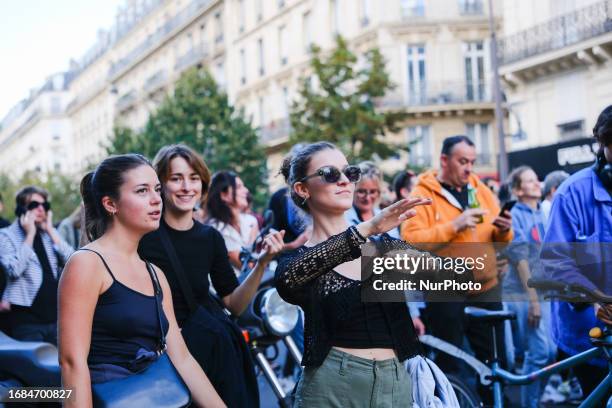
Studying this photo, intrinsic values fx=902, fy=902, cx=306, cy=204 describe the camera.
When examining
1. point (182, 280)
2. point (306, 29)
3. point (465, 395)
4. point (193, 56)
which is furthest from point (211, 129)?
point (182, 280)

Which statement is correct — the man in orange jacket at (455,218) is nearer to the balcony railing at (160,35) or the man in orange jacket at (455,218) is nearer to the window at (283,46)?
the window at (283,46)

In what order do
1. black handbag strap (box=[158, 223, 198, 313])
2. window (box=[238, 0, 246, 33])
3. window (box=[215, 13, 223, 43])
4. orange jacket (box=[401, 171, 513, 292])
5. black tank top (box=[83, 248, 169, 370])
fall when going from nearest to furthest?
1. black tank top (box=[83, 248, 169, 370])
2. black handbag strap (box=[158, 223, 198, 313])
3. orange jacket (box=[401, 171, 513, 292])
4. window (box=[238, 0, 246, 33])
5. window (box=[215, 13, 223, 43])

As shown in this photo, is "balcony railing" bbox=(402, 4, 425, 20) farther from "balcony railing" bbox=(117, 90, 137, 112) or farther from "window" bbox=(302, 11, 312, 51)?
"balcony railing" bbox=(117, 90, 137, 112)

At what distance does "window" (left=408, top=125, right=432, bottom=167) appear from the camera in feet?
126

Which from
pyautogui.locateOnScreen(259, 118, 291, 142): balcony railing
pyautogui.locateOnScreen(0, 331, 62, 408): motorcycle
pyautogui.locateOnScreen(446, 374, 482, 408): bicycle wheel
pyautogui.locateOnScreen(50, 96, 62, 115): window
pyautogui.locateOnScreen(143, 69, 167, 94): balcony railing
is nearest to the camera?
pyautogui.locateOnScreen(0, 331, 62, 408): motorcycle

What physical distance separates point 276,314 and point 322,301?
7.56 feet

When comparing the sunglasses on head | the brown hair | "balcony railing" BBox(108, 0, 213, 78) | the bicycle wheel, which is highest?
"balcony railing" BBox(108, 0, 213, 78)

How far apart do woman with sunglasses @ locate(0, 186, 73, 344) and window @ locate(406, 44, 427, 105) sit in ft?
106

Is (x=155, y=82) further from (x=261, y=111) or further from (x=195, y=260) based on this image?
(x=195, y=260)

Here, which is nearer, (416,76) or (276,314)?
(276,314)

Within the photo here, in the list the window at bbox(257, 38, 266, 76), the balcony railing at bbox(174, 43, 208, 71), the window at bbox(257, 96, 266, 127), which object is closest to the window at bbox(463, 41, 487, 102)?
the window at bbox(257, 38, 266, 76)

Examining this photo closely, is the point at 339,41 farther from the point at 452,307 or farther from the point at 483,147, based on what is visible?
the point at 452,307

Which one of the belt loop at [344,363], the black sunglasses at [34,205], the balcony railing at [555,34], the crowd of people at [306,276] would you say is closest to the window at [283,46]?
the balcony railing at [555,34]

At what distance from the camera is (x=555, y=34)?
25.0 metres
